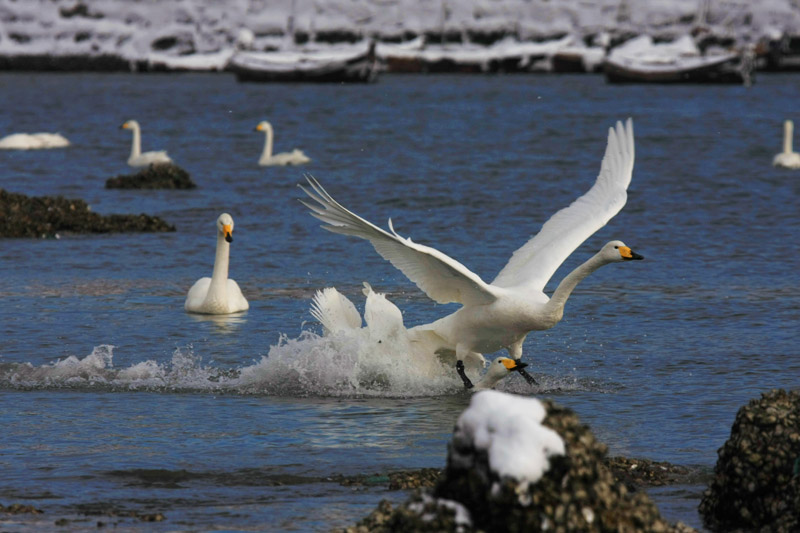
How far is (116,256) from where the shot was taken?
18500 mm

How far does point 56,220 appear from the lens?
20.4 metres

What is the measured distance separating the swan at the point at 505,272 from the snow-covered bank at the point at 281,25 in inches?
5086

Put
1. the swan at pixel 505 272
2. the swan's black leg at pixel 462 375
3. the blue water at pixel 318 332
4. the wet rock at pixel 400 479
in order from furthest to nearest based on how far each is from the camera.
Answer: the swan's black leg at pixel 462 375 < the swan at pixel 505 272 < the blue water at pixel 318 332 < the wet rock at pixel 400 479

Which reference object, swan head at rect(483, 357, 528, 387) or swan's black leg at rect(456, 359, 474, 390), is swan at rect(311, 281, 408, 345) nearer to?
swan's black leg at rect(456, 359, 474, 390)

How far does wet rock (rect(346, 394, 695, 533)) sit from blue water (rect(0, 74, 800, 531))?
69.1 inches

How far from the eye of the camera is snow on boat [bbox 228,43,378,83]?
310 feet

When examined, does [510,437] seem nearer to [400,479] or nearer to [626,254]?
[400,479]

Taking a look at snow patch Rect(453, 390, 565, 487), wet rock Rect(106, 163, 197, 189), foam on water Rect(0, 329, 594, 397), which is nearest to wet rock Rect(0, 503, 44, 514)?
snow patch Rect(453, 390, 565, 487)

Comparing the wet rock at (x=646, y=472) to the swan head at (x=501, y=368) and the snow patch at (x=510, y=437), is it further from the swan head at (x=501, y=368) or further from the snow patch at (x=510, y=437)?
the snow patch at (x=510, y=437)

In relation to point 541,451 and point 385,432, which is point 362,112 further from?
point 541,451

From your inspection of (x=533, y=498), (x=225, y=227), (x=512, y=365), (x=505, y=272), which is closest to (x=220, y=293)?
(x=225, y=227)

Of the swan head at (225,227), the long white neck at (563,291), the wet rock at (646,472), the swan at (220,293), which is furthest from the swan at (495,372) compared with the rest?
the swan head at (225,227)

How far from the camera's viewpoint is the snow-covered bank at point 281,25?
145 meters

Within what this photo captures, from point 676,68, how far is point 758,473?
86141mm
